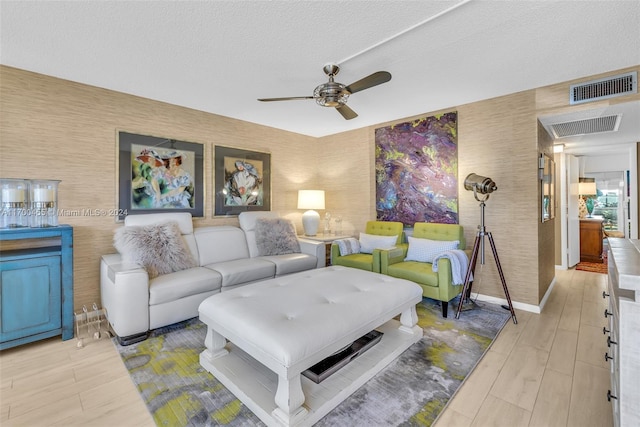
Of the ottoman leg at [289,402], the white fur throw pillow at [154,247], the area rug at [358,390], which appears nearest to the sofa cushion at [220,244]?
the white fur throw pillow at [154,247]

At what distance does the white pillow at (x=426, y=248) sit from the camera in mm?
3203

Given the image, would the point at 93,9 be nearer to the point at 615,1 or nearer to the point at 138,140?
the point at 138,140

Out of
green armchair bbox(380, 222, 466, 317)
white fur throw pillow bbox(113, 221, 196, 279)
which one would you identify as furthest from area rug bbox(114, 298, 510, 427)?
white fur throw pillow bbox(113, 221, 196, 279)

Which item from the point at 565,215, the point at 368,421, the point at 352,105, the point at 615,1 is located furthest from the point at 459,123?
the point at 368,421

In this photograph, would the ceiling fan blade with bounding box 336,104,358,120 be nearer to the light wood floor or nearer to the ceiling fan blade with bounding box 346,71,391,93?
the ceiling fan blade with bounding box 346,71,391,93

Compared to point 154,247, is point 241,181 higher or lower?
higher

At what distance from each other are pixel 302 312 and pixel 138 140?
275 cm

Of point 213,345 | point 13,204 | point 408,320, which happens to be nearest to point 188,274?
point 213,345

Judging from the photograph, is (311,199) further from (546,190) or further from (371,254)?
(546,190)

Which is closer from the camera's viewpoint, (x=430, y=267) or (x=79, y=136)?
(x=79, y=136)

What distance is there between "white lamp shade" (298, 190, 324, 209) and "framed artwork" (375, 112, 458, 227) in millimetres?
879

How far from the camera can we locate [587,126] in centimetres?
344

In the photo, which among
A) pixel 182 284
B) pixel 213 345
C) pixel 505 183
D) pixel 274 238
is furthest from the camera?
pixel 274 238

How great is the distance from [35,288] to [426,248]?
3667 mm
